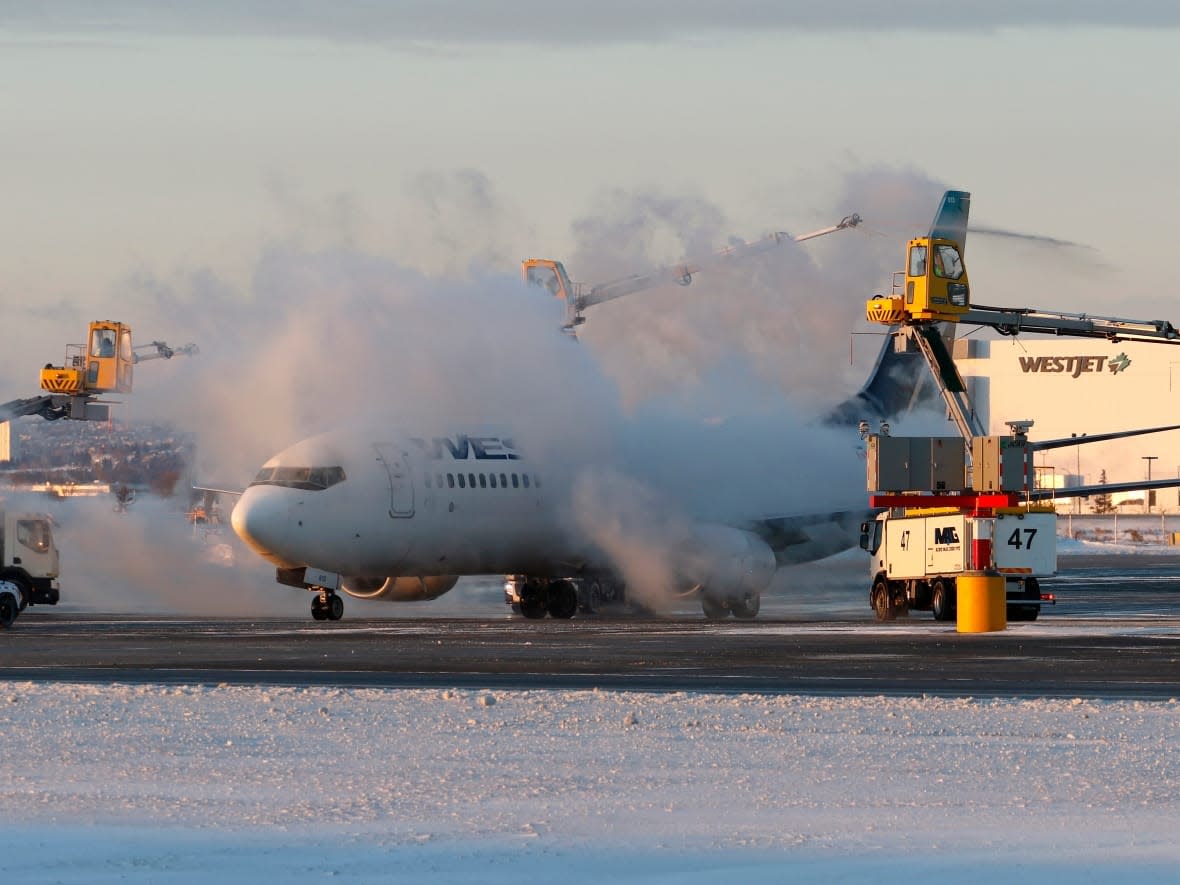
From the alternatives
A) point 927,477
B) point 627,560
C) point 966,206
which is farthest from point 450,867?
point 966,206

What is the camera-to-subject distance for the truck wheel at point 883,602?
4641 cm

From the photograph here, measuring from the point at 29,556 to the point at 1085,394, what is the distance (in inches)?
4531

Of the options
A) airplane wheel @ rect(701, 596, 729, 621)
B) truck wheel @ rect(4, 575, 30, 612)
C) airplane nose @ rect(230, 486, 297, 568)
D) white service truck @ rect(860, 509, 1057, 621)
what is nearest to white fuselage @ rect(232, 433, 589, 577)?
airplane nose @ rect(230, 486, 297, 568)

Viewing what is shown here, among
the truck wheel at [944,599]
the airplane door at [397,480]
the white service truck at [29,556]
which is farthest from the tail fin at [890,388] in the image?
the white service truck at [29,556]

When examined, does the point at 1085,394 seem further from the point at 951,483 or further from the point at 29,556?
the point at 29,556

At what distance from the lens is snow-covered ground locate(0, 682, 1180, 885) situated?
11.4m

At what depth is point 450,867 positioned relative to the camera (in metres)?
11.3

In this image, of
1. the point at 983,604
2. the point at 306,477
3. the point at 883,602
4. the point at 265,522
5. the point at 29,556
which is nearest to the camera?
the point at 983,604

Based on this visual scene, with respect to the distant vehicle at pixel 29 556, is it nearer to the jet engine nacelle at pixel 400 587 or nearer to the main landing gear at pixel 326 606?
the main landing gear at pixel 326 606

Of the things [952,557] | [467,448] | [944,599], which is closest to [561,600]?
[467,448]

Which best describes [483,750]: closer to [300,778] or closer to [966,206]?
[300,778]

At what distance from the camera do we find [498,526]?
48.7 m

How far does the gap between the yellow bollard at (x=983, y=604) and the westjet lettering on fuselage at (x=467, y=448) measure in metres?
14.6

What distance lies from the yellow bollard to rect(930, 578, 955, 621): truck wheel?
200 inches
